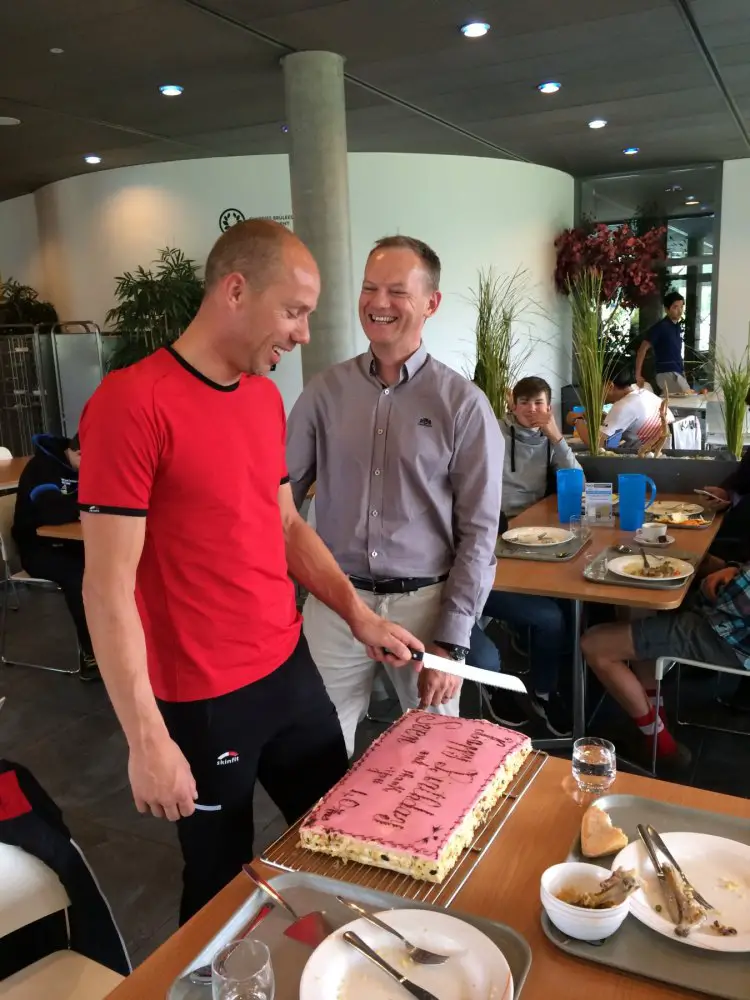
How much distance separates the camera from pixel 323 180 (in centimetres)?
509

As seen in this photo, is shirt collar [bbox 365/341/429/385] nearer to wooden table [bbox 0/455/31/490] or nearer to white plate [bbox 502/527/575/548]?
white plate [bbox 502/527/575/548]

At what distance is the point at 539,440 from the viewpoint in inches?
150

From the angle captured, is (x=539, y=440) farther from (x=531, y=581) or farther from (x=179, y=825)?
(x=179, y=825)

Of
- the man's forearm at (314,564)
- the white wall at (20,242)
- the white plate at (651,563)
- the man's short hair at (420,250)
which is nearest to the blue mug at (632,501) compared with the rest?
the white plate at (651,563)

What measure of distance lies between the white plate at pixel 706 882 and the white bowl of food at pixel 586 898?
0.03 metres

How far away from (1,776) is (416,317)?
4.39 feet

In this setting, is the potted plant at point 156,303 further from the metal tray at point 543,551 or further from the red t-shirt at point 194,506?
the red t-shirt at point 194,506

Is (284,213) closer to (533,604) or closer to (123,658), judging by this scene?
(533,604)

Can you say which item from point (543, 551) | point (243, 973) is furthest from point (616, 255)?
point (243, 973)

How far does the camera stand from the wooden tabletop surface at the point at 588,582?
2504 millimetres

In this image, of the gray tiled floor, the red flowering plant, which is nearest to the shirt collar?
the gray tiled floor

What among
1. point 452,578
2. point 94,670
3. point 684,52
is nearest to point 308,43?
point 684,52

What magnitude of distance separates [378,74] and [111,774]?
4.75 m

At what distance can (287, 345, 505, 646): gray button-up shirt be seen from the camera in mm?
2012
